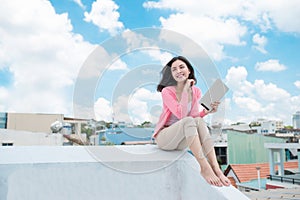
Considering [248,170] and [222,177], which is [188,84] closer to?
[222,177]

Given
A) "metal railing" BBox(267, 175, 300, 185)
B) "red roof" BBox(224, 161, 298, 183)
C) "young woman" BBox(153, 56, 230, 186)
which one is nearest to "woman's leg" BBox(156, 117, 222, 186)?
"young woman" BBox(153, 56, 230, 186)

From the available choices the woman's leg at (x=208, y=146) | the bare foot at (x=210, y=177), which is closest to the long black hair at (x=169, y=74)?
the woman's leg at (x=208, y=146)

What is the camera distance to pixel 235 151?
332 inches

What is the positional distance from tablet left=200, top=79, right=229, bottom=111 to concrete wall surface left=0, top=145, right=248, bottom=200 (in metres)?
0.25

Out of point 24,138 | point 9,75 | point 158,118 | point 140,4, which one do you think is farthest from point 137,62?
point 24,138

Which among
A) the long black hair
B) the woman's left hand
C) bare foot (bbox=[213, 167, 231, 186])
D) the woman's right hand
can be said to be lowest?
bare foot (bbox=[213, 167, 231, 186])

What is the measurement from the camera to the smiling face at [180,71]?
132 cm

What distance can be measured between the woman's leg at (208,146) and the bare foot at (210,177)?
Result: 27 millimetres

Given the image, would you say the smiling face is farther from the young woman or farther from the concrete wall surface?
the concrete wall surface

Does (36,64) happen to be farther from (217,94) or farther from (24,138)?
(217,94)

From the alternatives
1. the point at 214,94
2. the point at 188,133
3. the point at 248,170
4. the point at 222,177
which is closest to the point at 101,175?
the point at 188,133

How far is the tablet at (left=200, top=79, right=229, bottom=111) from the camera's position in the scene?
1272 millimetres

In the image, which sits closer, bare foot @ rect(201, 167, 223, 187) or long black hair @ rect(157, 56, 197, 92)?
bare foot @ rect(201, 167, 223, 187)

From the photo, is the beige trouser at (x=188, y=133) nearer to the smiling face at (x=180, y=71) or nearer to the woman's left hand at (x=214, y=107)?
the woman's left hand at (x=214, y=107)
